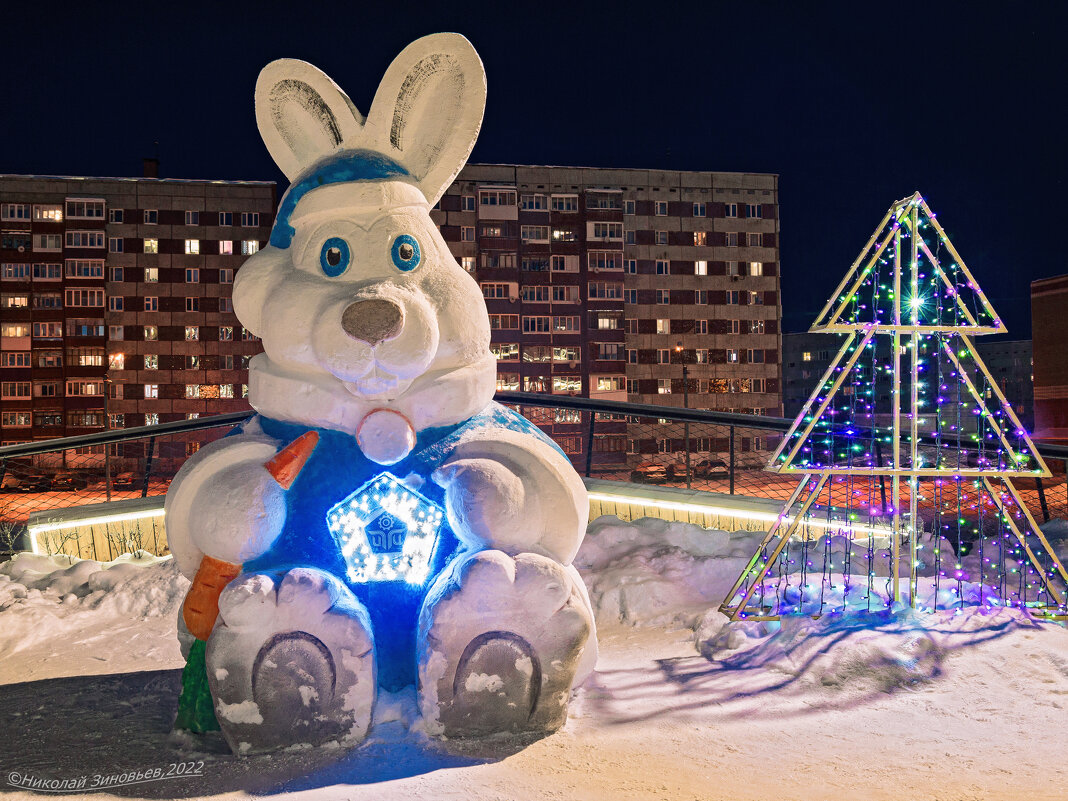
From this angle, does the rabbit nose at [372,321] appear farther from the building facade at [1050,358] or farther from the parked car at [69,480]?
the building facade at [1050,358]

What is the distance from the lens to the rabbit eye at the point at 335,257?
129 inches

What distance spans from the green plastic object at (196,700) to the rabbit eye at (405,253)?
1.70m

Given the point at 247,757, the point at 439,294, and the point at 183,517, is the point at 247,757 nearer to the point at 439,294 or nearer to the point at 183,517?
the point at 183,517

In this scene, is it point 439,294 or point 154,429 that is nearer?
point 439,294

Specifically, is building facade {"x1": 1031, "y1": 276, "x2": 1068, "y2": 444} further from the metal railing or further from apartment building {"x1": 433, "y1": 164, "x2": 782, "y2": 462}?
apartment building {"x1": 433, "y1": 164, "x2": 782, "y2": 462}

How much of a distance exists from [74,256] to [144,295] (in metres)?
3.23

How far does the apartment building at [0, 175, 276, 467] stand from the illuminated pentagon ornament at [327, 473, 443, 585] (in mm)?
31581

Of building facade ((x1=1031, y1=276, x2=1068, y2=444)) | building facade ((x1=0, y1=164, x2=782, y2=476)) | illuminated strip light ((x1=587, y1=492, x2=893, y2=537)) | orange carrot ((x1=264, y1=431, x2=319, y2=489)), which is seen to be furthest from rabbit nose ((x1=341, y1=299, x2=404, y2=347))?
building facade ((x1=0, y1=164, x2=782, y2=476))

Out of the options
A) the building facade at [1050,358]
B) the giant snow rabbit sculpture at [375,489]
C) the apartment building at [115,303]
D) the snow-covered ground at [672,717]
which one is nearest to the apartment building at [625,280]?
the apartment building at [115,303]

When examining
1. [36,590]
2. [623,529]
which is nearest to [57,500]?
[36,590]

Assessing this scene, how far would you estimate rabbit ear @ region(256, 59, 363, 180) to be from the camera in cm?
355

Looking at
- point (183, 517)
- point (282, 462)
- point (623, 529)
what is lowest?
point (623, 529)

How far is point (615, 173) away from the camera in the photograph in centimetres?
3509

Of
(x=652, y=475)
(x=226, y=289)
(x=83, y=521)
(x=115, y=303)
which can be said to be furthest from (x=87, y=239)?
(x=83, y=521)
